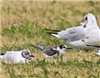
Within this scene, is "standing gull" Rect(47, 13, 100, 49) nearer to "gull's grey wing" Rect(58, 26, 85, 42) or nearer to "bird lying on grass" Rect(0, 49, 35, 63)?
"gull's grey wing" Rect(58, 26, 85, 42)

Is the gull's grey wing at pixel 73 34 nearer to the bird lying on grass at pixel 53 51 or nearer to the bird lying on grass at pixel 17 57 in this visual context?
the bird lying on grass at pixel 53 51

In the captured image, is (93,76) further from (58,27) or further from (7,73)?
(58,27)

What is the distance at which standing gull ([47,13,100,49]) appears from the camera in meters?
9.44

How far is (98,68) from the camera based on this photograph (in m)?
7.09

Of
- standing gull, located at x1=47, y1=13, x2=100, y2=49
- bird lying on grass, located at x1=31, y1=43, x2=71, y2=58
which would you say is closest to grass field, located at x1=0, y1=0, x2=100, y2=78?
bird lying on grass, located at x1=31, y1=43, x2=71, y2=58

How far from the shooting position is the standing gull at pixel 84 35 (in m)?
9.44

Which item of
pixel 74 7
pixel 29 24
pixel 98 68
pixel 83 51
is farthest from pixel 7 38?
pixel 74 7

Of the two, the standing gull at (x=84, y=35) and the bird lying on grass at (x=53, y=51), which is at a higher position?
the standing gull at (x=84, y=35)

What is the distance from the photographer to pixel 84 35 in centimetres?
981

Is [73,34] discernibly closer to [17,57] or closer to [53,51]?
[53,51]

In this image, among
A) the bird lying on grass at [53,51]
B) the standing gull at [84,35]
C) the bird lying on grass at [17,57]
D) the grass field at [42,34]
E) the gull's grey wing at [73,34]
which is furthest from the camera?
the gull's grey wing at [73,34]

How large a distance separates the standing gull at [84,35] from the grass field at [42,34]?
24cm

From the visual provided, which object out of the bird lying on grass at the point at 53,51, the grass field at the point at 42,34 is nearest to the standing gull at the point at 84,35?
the grass field at the point at 42,34

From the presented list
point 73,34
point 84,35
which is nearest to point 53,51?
point 84,35
